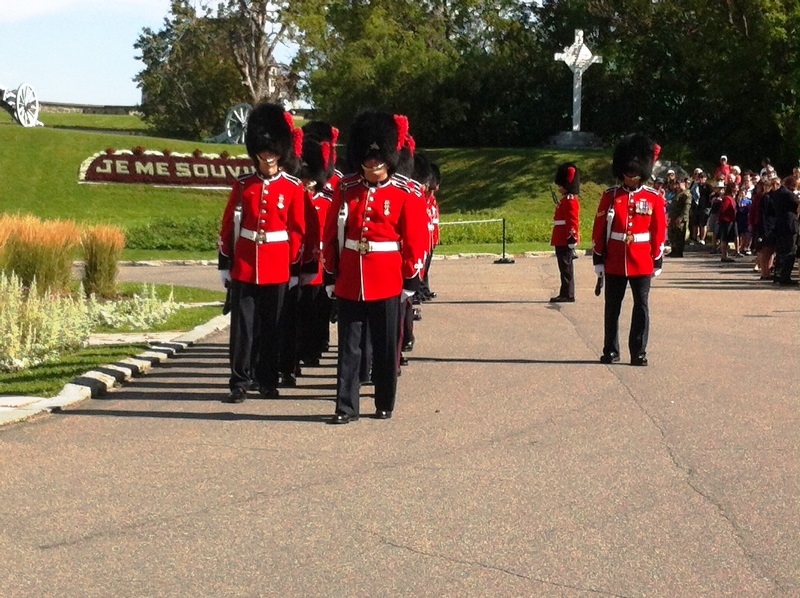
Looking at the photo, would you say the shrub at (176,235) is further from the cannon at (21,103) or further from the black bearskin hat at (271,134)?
the cannon at (21,103)

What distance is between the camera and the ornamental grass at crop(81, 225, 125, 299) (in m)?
20.1

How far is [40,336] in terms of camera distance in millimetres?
13844

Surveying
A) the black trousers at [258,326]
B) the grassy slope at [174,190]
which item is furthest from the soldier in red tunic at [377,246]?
the grassy slope at [174,190]

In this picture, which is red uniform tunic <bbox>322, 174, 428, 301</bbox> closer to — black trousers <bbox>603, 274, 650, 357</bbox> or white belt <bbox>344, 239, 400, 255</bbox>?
white belt <bbox>344, 239, 400, 255</bbox>

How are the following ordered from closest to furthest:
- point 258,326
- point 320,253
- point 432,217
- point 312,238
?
point 258,326, point 312,238, point 320,253, point 432,217

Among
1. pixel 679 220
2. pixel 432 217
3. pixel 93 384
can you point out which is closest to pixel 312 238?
pixel 93 384

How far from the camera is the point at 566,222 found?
19922 millimetres

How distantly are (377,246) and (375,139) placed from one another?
0.74m

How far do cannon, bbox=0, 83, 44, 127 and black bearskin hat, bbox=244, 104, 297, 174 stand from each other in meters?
53.1

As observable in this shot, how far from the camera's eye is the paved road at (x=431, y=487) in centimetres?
616

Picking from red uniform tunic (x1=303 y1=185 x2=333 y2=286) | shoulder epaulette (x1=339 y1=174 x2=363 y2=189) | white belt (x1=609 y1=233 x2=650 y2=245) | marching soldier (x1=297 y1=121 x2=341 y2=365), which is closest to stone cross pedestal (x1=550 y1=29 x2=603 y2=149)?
white belt (x1=609 y1=233 x2=650 y2=245)

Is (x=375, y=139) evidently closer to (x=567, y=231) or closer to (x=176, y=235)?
(x=567, y=231)

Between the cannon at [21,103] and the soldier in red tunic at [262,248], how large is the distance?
5328cm

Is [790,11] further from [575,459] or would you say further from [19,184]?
[575,459]
